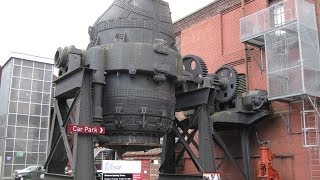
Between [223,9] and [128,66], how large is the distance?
8499 mm

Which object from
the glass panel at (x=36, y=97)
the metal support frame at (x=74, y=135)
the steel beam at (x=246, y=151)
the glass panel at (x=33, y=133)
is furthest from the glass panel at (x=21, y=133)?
the steel beam at (x=246, y=151)

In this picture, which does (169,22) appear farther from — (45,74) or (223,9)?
(45,74)

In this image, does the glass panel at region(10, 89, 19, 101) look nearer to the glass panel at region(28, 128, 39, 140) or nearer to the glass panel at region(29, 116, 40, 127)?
the glass panel at region(29, 116, 40, 127)

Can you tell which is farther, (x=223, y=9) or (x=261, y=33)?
(x=223, y=9)

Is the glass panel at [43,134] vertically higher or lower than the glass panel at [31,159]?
higher

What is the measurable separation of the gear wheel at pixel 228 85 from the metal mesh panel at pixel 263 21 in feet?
4.24

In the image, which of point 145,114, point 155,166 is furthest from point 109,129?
point 155,166

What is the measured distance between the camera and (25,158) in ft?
108

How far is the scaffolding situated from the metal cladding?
3785 mm

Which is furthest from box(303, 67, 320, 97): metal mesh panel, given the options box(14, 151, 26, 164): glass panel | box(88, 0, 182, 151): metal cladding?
box(14, 151, 26, 164): glass panel

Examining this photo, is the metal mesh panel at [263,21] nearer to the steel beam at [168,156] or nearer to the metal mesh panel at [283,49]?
the metal mesh panel at [283,49]

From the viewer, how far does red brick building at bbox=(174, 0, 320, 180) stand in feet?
41.3

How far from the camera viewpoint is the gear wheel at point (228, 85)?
45.0ft

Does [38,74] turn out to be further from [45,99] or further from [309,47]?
[309,47]
